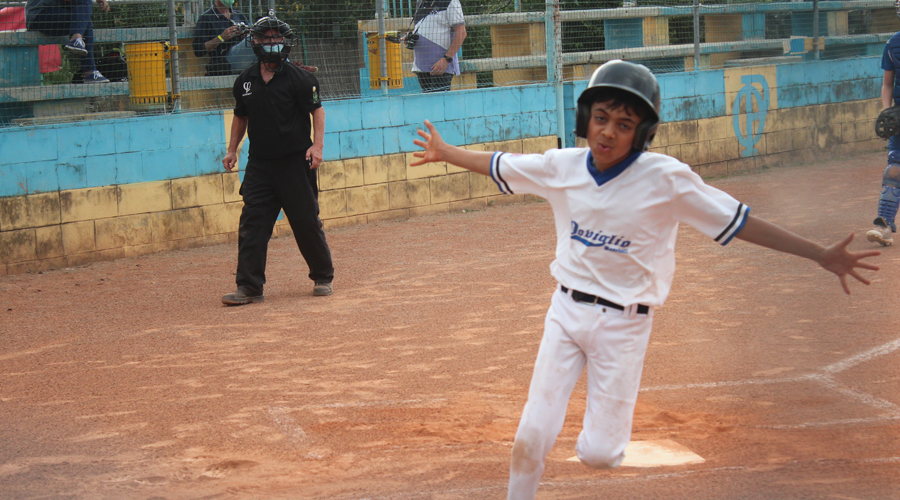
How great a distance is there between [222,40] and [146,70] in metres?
1.03

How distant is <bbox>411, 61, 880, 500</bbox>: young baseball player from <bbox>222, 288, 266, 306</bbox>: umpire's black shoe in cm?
469

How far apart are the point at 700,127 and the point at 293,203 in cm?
926

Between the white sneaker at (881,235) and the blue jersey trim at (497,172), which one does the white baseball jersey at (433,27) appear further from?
the blue jersey trim at (497,172)

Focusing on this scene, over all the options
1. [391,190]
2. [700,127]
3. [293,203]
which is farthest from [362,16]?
[700,127]

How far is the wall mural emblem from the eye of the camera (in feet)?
50.1

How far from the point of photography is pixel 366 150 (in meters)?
11.5

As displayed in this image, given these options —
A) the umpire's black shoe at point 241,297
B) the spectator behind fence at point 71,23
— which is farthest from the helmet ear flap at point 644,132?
the spectator behind fence at point 71,23

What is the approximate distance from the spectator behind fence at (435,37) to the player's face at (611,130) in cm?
908

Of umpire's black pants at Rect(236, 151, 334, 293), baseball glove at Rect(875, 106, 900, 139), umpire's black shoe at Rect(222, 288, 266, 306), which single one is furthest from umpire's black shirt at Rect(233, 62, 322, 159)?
baseball glove at Rect(875, 106, 900, 139)

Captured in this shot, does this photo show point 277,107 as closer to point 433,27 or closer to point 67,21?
point 67,21

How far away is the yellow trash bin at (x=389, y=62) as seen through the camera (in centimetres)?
1166

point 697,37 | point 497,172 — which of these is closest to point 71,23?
point 497,172

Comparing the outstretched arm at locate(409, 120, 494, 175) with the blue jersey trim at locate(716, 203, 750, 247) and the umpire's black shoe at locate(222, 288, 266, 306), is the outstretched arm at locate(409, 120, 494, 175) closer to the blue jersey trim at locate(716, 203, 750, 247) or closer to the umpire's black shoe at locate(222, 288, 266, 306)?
the blue jersey trim at locate(716, 203, 750, 247)

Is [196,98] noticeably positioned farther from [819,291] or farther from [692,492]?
[692,492]
